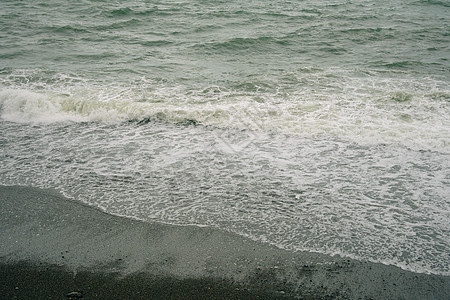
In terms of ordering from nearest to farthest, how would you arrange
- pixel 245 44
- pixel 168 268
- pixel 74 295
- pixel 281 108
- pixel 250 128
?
pixel 74 295
pixel 168 268
pixel 250 128
pixel 281 108
pixel 245 44

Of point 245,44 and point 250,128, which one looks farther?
point 245,44

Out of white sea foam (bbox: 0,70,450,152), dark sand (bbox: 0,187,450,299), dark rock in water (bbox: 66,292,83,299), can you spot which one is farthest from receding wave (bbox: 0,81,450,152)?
dark rock in water (bbox: 66,292,83,299)

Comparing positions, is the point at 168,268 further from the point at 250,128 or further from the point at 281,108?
the point at 281,108

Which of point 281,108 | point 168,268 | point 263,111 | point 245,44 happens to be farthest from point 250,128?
point 245,44

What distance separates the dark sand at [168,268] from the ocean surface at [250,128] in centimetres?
21

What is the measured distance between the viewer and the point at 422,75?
9.52 metres

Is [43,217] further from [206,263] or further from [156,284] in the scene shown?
[206,263]

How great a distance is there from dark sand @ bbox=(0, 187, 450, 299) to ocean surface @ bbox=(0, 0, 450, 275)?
212 millimetres

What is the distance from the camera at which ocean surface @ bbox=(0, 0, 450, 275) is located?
167 inches

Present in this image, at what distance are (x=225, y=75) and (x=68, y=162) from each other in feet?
17.6

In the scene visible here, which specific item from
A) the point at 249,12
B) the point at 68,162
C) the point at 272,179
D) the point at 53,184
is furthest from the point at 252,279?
the point at 249,12

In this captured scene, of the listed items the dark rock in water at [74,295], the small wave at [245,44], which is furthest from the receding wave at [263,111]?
the dark rock in water at [74,295]

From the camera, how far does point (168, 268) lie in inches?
136

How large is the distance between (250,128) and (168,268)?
378 centimetres
